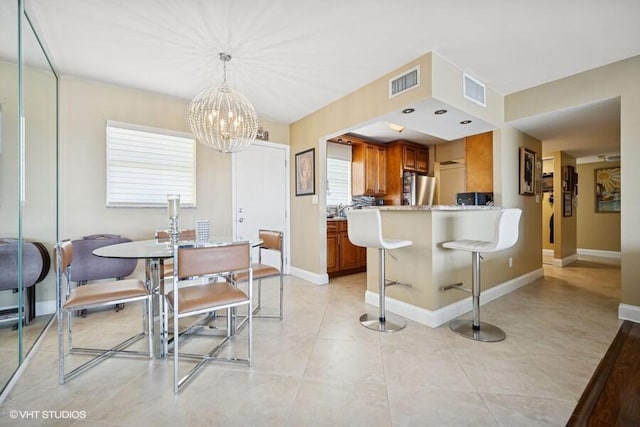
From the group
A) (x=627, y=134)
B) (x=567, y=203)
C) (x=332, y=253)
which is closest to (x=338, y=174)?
(x=332, y=253)

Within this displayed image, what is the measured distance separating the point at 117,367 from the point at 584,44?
4.41 meters

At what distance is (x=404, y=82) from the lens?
8.83 feet

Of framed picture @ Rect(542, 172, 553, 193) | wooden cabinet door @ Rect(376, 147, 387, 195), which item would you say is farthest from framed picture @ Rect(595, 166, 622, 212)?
wooden cabinet door @ Rect(376, 147, 387, 195)

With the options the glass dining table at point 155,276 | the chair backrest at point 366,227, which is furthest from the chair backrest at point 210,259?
the chair backrest at point 366,227

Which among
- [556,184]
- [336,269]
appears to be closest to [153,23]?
[336,269]

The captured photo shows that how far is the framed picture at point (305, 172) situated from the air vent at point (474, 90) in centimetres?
201

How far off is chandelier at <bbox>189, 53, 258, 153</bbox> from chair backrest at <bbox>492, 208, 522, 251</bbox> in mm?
2309

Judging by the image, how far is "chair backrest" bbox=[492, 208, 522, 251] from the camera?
2178 millimetres

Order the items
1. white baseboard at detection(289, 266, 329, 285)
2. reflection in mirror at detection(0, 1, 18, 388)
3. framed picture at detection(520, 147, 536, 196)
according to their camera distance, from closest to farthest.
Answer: reflection in mirror at detection(0, 1, 18, 388), framed picture at detection(520, 147, 536, 196), white baseboard at detection(289, 266, 329, 285)

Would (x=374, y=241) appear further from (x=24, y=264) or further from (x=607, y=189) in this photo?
(x=607, y=189)

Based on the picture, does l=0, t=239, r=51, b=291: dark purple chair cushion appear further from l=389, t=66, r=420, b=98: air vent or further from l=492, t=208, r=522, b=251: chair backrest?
l=492, t=208, r=522, b=251: chair backrest

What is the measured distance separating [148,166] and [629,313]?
5.21 metres

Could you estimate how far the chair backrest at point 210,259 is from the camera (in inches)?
62.6
